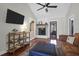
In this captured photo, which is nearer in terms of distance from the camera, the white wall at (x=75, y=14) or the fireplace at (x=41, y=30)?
the white wall at (x=75, y=14)

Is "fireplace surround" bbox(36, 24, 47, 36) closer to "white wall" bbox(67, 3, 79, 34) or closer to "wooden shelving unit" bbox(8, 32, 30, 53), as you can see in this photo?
"wooden shelving unit" bbox(8, 32, 30, 53)

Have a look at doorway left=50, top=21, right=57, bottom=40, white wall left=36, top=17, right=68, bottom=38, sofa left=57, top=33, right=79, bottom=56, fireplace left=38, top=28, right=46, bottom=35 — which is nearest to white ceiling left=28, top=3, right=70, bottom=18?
white wall left=36, top=17, right=68, bottom=38

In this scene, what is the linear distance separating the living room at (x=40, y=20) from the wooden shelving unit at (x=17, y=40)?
0.08 m

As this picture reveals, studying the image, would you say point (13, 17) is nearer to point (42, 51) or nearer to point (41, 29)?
point (41, 29)

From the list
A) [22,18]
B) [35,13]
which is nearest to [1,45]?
[22,18]

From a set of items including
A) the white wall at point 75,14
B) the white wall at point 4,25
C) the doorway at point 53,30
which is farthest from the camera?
the doorway at point 53,30

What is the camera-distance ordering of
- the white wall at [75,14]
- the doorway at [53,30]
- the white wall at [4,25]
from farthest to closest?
1. the doorway at [53,30]
2. the white wall at [75,14]
3. the white wall at [4,25]

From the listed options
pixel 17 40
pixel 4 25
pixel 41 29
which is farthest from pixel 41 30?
pixel 4 25

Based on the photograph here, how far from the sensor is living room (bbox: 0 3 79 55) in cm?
240

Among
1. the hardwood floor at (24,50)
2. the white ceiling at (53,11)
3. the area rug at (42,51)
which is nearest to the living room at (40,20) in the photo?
the white ceiling at (53,11)

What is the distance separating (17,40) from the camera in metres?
2.58

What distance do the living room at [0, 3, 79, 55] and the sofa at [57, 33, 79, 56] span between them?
0.24 feet

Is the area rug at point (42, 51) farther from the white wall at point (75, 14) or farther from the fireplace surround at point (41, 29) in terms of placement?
the white wall at point (75, 14)

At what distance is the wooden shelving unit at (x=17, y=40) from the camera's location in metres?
2.41
